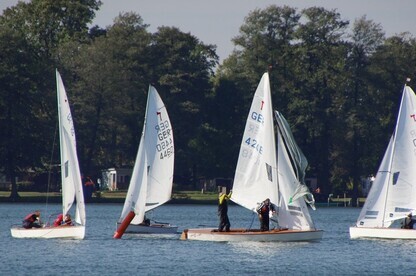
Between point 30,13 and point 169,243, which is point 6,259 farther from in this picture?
point 30,13

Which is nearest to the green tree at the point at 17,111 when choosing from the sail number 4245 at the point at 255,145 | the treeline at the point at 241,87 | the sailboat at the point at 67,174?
the treeline at the point at 241,87

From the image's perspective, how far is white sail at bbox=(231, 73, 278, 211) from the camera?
53000 mm

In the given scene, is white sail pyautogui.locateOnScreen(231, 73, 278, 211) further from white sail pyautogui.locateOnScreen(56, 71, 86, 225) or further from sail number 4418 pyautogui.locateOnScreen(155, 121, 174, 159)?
sail number 4418 pyautogui.locateOnScreen(155, 121, 174, 159)

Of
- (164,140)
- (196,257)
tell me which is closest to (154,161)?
(164,140)

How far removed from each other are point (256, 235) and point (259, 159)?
3.73m

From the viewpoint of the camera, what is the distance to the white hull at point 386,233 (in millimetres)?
54531

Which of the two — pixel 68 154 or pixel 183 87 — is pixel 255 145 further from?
pixel 183 87

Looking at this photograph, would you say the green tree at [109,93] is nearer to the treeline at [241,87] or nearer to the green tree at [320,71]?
the treeline at [241,87]

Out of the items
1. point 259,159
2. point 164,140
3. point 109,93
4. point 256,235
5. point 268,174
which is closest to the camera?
point 256,235

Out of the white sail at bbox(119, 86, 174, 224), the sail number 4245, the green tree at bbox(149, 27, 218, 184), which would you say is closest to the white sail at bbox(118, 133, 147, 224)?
the white sail at bbox(119, 86, 174, 224)

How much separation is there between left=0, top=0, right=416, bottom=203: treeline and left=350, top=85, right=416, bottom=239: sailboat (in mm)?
58712

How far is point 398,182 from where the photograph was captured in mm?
55688

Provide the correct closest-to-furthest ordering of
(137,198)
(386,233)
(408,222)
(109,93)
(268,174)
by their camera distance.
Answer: (268,174) < (386,233) < (408,222) < (137,198) < (109,93)

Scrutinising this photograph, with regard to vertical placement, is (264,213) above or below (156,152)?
below
